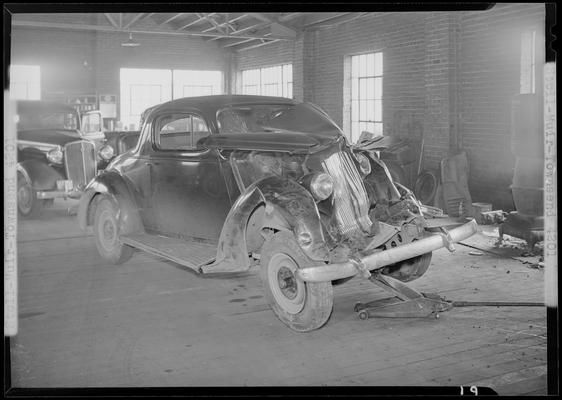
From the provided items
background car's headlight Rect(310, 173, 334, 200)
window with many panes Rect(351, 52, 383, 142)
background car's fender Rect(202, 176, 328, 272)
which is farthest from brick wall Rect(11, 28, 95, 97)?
window with many panes Rect(351, 52, 383, 142)

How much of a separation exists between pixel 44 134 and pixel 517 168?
3.05 metres

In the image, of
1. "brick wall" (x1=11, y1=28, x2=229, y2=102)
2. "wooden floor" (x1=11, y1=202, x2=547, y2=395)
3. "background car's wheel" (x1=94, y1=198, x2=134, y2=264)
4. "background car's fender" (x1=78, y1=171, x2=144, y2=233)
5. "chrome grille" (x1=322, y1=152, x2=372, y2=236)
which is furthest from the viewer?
"background car's fender" (x1=78, y1=171, x2=144, y2=233)

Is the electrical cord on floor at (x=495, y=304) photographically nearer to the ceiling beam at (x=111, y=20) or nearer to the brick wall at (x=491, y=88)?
the brick wall at (x=491, y=88)

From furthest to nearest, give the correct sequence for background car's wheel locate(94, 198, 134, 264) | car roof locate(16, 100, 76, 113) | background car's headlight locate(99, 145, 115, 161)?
background car's headlight locate(99, 145, 115, 161) < background car's wheel locate(94, 198, 134, 264) < car roof locate(16, 100, 76, 113)

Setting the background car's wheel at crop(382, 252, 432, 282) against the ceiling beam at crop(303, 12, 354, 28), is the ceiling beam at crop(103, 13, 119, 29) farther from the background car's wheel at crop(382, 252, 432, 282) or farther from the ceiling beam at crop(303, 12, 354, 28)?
the background car's wheel at crop(382, 252, 432, 282)

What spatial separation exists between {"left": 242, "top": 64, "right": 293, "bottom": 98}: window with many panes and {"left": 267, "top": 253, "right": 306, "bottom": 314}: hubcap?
3.17 feet

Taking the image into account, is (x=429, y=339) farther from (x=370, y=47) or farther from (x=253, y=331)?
(x=370, y=47)

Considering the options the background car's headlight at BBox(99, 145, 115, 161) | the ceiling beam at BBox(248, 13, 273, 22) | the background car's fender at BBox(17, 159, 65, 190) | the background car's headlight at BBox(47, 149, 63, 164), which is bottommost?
the background car's fender at BBox(17, 159, 65, 190)

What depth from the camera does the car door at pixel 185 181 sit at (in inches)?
A: 156

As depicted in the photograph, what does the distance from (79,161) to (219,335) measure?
66.3 inches

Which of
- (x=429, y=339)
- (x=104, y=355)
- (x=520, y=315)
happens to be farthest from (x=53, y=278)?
(x=520, y=315)

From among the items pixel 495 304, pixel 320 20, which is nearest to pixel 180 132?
pixel 320 20

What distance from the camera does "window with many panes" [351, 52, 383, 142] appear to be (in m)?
3.92

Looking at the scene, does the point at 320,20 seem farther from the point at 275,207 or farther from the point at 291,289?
the point at 291,289
